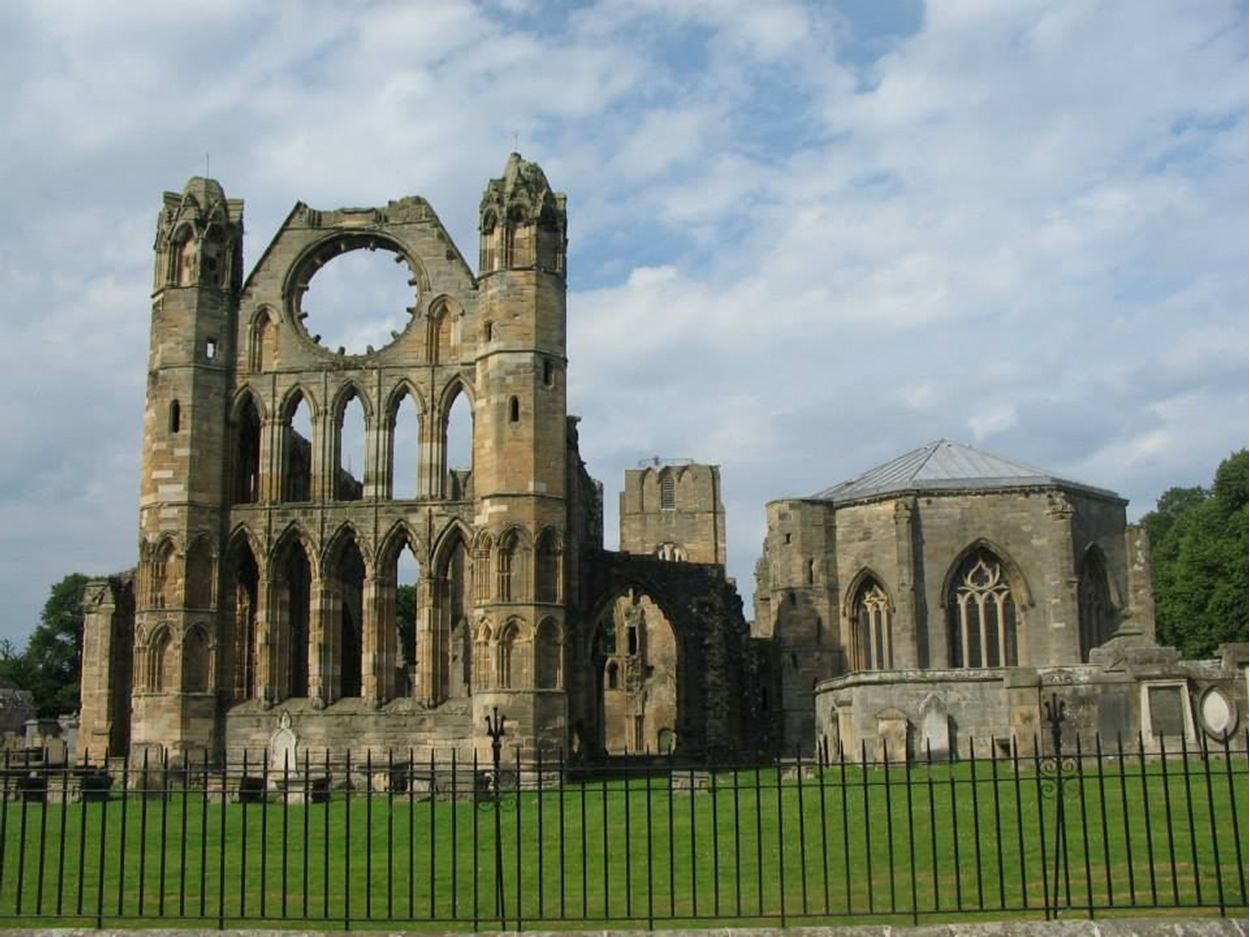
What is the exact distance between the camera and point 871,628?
137 ft

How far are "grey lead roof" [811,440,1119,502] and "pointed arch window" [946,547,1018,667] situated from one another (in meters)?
2.08

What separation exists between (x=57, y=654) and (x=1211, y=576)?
5334cm

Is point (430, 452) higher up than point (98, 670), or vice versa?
point (430, 452)

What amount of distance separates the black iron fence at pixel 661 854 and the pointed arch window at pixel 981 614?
15939mm

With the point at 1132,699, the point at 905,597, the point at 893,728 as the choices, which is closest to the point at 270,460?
the point at 893,728

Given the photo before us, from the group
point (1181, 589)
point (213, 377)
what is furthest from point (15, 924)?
point (1181, 589)

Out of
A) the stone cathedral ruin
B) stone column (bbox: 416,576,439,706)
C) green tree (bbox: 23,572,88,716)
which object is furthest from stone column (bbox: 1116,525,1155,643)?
green tree (bbox: 23,572,88,716)

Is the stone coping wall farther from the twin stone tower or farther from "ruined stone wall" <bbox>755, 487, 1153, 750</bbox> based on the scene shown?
"ruined stone wall" <bbox>755, 487, 1153, 750</bbox>

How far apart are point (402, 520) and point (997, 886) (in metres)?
23.6

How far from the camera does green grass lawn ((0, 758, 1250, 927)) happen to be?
1145 centimetres

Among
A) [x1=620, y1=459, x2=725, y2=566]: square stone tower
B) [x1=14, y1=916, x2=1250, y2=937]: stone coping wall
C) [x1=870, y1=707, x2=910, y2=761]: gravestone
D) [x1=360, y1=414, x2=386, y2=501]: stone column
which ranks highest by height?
[x1=620, y1=459, x2=725, y2=566]: square stone tower

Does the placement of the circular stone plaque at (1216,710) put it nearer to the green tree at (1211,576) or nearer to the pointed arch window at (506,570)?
the pointed arch window at (506,570)

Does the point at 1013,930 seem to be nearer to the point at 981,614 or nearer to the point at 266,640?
the point at 266,640

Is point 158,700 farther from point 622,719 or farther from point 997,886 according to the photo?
point 622,719
